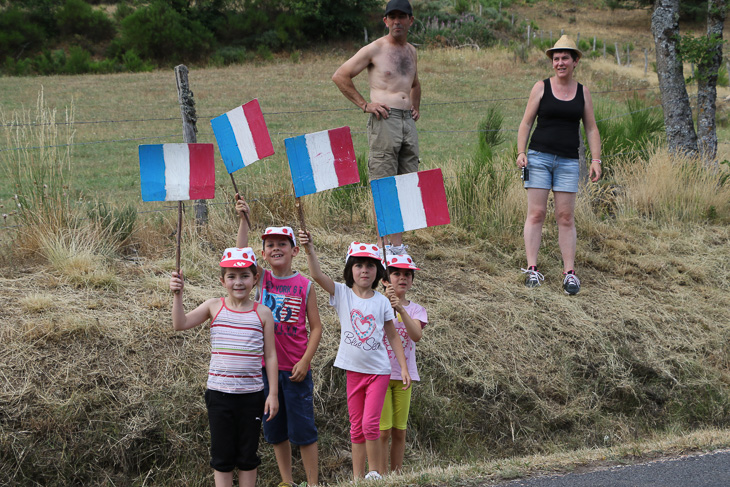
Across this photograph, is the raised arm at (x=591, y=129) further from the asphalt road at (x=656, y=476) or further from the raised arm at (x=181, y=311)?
the raised arm at (x=181, y=311)

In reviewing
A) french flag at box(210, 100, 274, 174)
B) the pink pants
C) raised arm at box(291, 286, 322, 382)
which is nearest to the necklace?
french flag at box(210, 100, 274, 174)

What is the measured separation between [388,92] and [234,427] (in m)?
3.40

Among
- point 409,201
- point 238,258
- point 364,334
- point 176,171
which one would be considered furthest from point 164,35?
point 364,334

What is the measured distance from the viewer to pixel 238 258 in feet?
14.3

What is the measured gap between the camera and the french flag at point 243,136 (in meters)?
5.01

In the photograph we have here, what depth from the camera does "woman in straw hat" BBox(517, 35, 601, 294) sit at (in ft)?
22.4

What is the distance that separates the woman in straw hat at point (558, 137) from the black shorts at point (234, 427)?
3570mm

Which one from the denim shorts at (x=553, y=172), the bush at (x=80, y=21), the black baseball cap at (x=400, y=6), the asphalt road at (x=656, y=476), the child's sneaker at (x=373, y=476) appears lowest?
the asphalt road at (x=656, y=476)

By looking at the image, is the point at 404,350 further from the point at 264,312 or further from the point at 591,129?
the point at 591,129

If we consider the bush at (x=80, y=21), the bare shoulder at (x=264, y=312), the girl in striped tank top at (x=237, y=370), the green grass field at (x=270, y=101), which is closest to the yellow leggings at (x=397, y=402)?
the girl in striped tank top at (x=237, y=370)

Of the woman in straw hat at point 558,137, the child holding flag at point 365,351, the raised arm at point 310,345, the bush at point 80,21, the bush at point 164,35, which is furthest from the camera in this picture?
the bush at point 80,21

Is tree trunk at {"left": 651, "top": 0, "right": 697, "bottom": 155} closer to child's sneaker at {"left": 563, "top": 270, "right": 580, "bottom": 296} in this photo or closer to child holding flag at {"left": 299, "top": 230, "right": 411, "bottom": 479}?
child's sneaker at {"left": 563, "top": 270, "right": 580, "bottom": 296}

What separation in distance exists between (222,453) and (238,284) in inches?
37.2

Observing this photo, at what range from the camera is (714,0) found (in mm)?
10344
